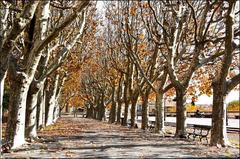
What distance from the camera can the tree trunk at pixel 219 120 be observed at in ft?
59.8

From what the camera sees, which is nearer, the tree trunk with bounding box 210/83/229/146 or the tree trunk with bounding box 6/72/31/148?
the tree trunk with bounding box 6/72/31/148

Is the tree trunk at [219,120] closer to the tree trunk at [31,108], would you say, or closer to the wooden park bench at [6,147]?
the tree trunk at [31,108]

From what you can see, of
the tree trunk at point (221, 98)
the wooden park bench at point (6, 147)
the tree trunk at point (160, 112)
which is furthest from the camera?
the tree trunk at point (160, 112)

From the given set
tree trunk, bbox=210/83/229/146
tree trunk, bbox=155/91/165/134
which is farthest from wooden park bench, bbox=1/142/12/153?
tree trunk, bbox=155/91/165/134

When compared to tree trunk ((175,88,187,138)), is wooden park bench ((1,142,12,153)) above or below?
below

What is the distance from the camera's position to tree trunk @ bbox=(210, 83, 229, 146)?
59.8 ft

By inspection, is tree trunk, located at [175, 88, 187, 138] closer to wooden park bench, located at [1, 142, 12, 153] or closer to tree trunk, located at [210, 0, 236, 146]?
tree trunk, located at [210, 0, 236, 146]

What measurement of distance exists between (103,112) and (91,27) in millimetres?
27464

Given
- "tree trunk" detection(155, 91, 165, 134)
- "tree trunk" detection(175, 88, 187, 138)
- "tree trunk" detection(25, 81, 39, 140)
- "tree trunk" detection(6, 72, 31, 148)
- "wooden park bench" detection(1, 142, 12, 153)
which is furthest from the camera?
"tree trunk" detection(155, 91, 165, 134)

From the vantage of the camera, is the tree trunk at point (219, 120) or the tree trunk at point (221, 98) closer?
the tree trunk at point (221, 98)

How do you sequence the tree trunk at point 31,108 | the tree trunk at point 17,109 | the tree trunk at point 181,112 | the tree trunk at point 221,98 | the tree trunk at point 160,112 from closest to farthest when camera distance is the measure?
1. the tree trunk at point 17,109
2. the tree trunk at point 221,98
3. the tree trunk at point 31,108
4. the tree trunk at point 181,112
5. the tree trunk at point 160,112

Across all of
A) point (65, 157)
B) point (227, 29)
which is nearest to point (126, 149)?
point (65, 157)

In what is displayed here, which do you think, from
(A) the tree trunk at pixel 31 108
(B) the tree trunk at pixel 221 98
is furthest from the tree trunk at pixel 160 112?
(A) the tree trunk at pixel 31 108

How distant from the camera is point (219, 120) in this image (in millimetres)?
18312
